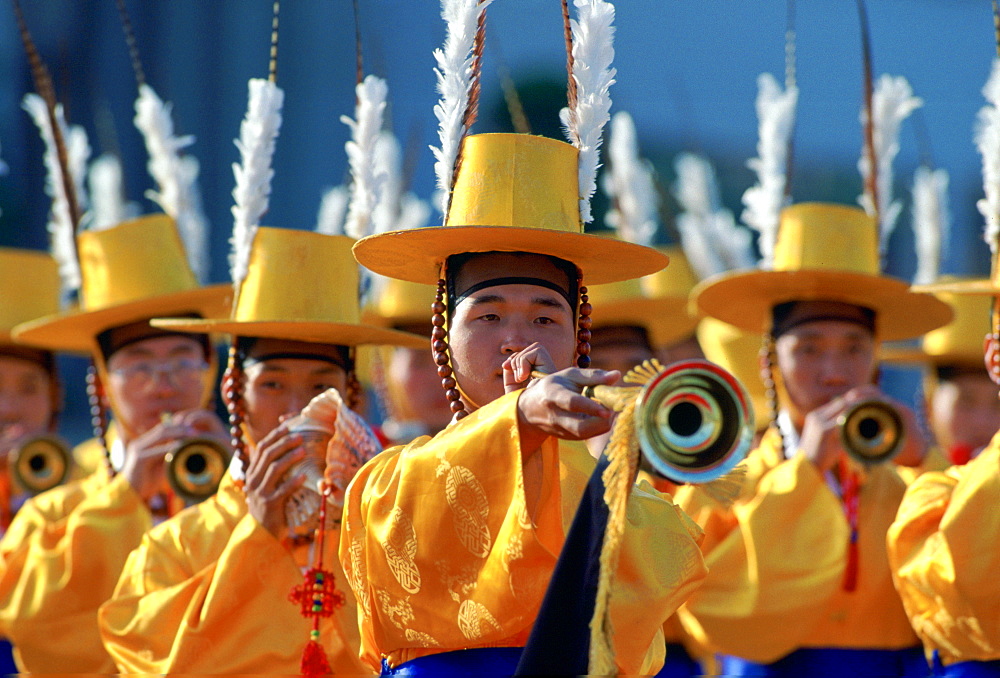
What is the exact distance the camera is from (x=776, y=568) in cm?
491

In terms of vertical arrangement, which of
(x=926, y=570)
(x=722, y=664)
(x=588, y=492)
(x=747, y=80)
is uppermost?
(x=747, y=80)

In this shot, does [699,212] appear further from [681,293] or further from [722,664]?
[722,664]

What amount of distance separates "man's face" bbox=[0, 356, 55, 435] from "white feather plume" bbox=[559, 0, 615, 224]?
4.53 metres

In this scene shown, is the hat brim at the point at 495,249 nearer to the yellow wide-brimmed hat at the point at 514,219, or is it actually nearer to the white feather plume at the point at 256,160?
the yellow wide-brimmed hat at the point at 514,219

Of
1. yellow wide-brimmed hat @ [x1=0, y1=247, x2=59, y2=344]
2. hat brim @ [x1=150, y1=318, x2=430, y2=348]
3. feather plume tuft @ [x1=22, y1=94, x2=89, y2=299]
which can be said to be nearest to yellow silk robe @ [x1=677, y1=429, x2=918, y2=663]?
hat brim @ [x1=150, y1=318, x2=430, y2=348]

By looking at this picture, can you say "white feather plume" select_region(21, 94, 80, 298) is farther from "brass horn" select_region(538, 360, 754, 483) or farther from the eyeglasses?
"brass horn" select_region(538, 360, 754, 483)

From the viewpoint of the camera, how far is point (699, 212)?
8164 millimetres

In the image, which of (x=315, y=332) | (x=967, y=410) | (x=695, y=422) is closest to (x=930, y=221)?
(x=967, y=410)

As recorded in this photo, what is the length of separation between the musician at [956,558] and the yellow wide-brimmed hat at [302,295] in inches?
68.0

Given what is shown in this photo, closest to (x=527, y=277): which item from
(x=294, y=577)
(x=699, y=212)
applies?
(x=294, y=577)

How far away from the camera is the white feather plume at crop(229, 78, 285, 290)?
4727 mm

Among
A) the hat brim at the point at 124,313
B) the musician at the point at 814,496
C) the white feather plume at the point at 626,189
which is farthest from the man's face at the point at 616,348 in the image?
the hat brim at the point at 124,313

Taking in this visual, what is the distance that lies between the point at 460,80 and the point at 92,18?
11559mm

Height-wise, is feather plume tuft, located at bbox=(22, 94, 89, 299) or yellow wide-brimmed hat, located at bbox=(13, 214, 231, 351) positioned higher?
feather plume tuft, located at bbox=(22, 94, 89, 299)
